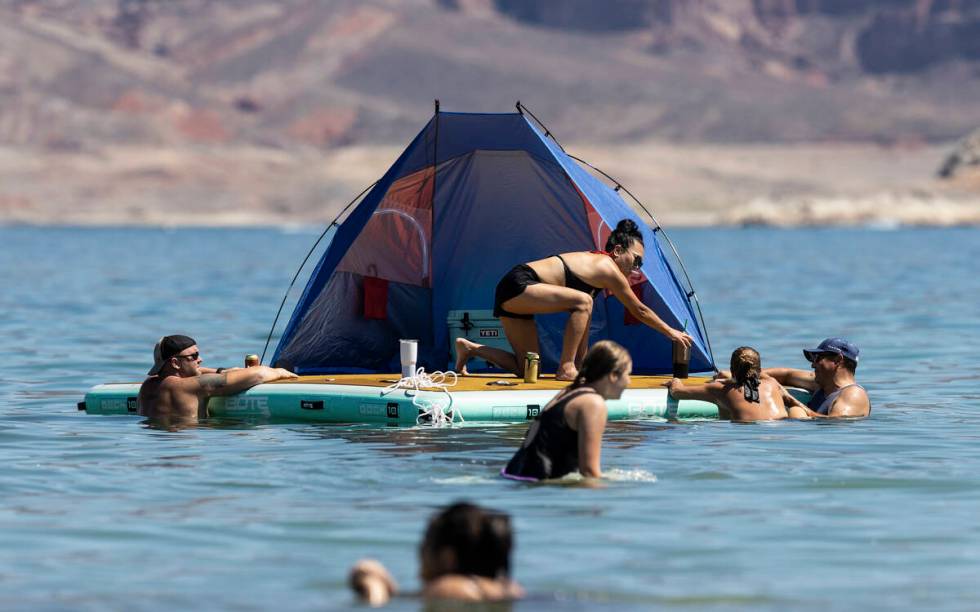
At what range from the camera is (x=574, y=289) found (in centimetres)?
1548

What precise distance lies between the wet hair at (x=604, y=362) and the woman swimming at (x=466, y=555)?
2.75 m

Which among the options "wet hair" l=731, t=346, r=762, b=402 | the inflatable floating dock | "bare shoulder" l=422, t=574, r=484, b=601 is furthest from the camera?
the inflatable floating dock

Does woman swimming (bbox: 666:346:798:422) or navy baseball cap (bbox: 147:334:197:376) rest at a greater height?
navy baseball cap (bbox: 147:334:197:376)

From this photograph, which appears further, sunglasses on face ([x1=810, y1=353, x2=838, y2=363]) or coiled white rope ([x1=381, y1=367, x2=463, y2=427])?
sunglasses on face ([x1=810, y1=353, x2=838, y2=363])

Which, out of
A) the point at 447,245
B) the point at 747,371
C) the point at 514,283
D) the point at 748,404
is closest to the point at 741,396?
the point at 748,404

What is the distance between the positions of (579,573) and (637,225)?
698 centimetres

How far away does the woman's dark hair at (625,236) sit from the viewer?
15.3 meters

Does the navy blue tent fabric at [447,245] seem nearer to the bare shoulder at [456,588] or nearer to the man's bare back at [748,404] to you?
the man's bare back at [748,404]

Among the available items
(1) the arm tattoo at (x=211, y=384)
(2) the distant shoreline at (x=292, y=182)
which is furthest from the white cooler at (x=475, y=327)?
(2) the distant shoreline at (x=292, y=182)

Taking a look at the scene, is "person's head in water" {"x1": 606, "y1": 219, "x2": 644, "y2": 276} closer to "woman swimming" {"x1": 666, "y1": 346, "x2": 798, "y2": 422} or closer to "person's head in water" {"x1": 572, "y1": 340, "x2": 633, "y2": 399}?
"woman swimming" {"x1": 666, "y1": 346, "x2": 798, "y2": 422}

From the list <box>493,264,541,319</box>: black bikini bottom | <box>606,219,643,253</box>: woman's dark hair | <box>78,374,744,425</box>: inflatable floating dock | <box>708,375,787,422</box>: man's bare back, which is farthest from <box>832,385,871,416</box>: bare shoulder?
<box>493,264,541,319</box>: black bikini bottom

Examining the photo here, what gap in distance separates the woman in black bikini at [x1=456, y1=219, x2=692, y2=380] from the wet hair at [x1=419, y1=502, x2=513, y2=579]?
757 cm

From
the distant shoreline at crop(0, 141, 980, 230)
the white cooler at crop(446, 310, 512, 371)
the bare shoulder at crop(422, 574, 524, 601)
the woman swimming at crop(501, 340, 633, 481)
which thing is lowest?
the bare shoulder at crop(422, 574, 524, 601)

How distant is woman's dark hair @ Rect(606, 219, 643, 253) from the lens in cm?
1527
